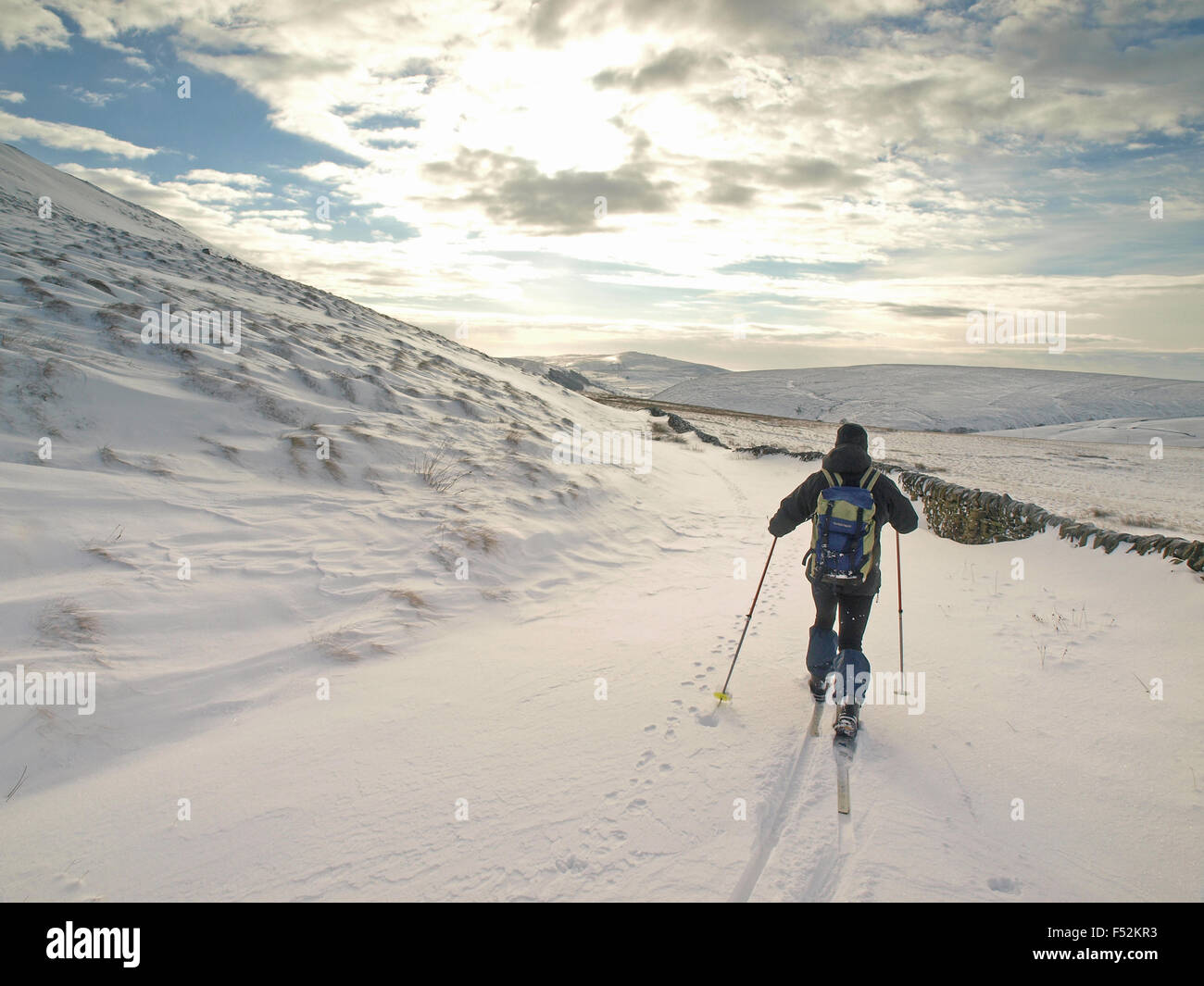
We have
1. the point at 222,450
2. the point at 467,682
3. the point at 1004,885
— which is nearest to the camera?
the point at 1004,885

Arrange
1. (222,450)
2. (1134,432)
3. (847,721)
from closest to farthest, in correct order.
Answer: (847,721) → (222,450) → (1134,432)

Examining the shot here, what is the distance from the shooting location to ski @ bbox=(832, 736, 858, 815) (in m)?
3.71

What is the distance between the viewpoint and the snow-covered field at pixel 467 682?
3.25 meters

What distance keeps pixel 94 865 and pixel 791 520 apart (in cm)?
484

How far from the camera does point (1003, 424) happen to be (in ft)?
203

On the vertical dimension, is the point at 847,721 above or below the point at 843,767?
above

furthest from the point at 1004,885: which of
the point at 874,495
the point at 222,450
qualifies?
the point at 222,450

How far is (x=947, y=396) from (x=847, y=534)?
79598mm

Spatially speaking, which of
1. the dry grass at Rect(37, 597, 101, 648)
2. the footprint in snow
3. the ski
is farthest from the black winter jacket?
the dry grass at Rect(37, 597, 101, 648)

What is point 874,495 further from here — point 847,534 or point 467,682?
point 467,682

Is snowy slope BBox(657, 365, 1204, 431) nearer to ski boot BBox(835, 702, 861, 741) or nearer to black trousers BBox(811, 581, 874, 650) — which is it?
black trousers BBox(811, 581, 874, 650)

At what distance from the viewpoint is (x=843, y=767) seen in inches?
163
